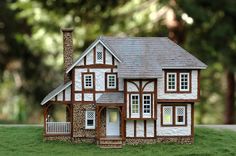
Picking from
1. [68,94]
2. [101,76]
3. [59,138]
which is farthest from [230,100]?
[59,138]

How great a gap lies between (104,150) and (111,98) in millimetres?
2459

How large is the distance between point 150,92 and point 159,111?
1164 mm

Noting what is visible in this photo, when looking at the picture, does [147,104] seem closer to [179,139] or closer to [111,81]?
[111,81]

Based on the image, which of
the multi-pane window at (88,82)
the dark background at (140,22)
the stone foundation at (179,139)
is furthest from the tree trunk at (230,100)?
the multi-pane window at (88,82)

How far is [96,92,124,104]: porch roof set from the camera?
85.3ft

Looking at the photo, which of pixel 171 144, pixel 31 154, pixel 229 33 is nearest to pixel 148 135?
pixel 171 144

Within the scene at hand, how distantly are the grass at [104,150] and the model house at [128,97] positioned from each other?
547mm

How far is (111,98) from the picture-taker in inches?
1032

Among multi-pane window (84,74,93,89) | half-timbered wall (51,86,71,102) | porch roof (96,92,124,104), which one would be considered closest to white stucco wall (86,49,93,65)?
multi-pane window (84,74,93,89)

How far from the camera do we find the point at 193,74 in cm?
2680

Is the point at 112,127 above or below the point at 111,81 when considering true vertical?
below

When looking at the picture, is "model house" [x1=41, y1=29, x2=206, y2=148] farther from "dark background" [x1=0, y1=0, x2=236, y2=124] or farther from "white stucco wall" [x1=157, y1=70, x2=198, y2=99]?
"dark background" [x1=0, y1=0, x2=236, y2=124]

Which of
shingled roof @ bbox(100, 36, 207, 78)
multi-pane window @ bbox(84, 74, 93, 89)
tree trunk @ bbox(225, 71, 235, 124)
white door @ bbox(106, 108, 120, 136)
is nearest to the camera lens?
shingled roof @ bbox(100, 36, 207, 78)

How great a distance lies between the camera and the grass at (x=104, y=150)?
25.3m
